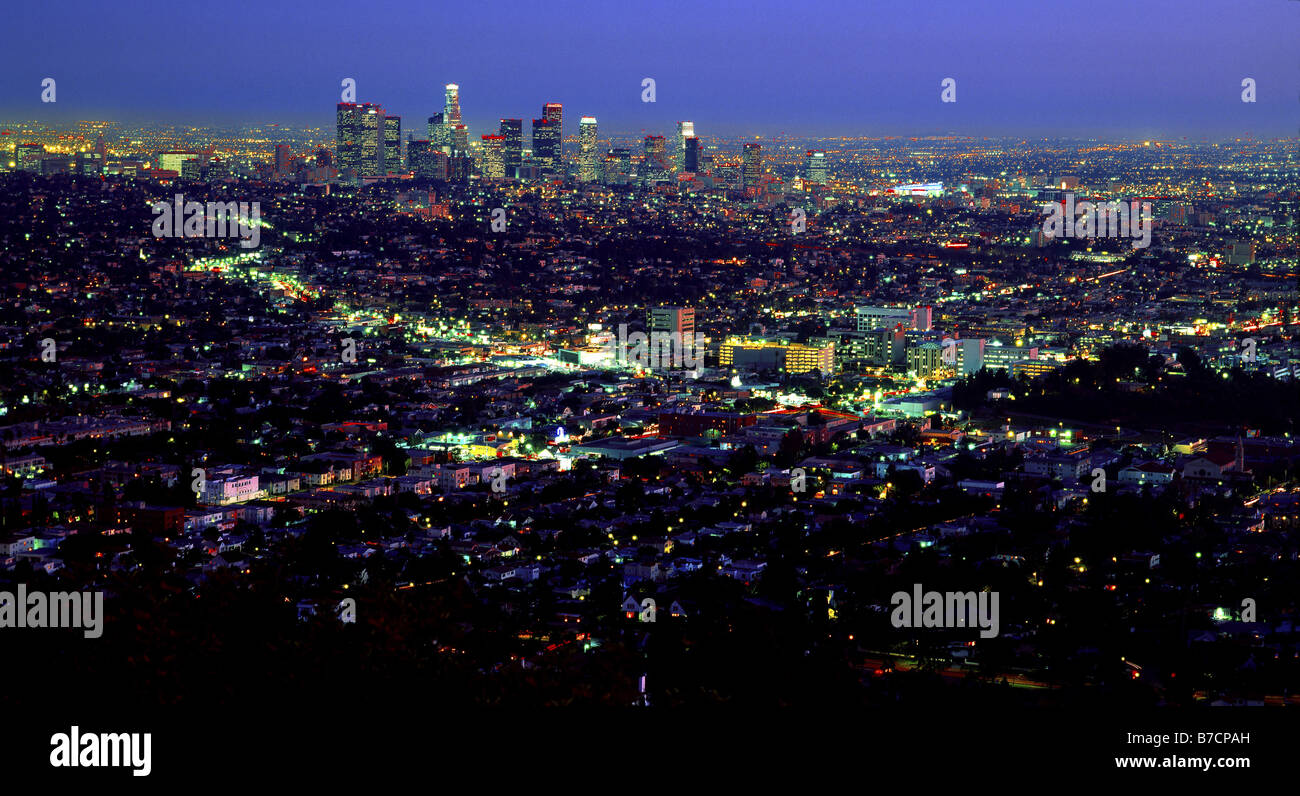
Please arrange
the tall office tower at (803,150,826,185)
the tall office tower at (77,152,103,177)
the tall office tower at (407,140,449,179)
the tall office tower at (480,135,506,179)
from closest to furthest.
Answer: the tall office tower at (77,152,103,177) < the tall office tower at (407,140,449,179) < the tall office tower at (480,135,506,179) < the tall office tower at (803,150,826,185)

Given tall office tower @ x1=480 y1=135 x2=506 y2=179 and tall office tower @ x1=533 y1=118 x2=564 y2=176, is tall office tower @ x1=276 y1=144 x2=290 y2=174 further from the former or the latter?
tall office tower @ x1=533 y1=118 x2=564 y2=176

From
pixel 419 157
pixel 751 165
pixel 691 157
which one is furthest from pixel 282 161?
pixel 751 165

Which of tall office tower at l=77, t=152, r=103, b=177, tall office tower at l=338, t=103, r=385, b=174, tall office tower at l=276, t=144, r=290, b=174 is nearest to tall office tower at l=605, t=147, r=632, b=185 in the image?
tall office tower at l=338, t=103, r=385, b=174

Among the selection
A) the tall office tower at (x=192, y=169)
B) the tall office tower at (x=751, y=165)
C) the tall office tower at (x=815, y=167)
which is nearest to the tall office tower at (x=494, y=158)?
the tall office tower at (x=751, y=165)

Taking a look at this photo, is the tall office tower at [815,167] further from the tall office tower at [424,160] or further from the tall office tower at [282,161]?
the tall office tower at [282,161]

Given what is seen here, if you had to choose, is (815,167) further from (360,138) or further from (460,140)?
(360,138)

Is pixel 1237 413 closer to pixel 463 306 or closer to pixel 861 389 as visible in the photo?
pixel 861 389

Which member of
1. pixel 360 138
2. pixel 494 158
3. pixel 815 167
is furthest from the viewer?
pixel 815 167
